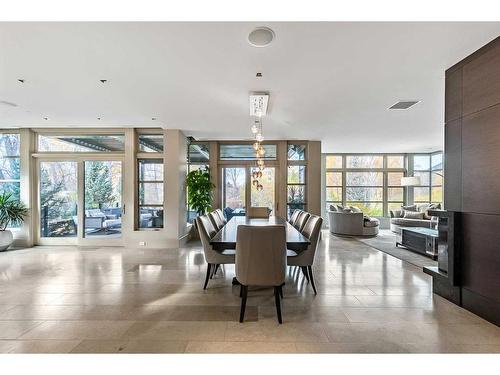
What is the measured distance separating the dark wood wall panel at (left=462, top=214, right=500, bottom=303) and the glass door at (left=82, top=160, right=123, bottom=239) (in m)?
6.49

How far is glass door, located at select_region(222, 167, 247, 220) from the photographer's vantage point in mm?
7441

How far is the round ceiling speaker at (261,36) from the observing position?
231cm

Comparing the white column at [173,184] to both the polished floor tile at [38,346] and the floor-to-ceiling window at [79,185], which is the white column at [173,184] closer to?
the floor-to-ceiling window at [79,185]

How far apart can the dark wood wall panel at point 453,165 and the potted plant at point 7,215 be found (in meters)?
8.26

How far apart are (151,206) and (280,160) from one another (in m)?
3.73

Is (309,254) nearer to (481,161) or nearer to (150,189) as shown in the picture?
(481,161)

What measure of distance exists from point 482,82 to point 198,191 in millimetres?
5757

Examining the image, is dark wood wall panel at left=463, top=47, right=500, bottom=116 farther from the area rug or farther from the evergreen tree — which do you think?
the evergreen tree

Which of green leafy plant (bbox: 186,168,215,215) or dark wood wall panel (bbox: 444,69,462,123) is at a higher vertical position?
dark wood wall panel (bbox: 444,69,462,123)

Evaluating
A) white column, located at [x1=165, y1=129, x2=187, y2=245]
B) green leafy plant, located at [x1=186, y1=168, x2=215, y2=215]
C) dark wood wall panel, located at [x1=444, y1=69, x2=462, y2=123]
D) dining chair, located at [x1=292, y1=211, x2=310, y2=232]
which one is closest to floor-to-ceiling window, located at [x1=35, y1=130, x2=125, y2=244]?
white column, located at [x1=165, y1=129, x2=187, y2=245]

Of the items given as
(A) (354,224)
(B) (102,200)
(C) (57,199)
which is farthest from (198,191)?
(A) (354,224)

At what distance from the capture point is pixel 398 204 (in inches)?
393

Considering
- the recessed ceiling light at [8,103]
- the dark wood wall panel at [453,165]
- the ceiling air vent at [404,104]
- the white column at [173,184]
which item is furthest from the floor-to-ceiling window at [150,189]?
the dark wood wall panel at [453,165]

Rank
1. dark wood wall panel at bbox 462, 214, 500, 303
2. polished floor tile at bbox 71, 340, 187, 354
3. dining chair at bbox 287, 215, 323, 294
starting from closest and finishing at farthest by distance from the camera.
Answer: polished floor tile at bbox 71, 340, 187, 354, dark wood wall panel at bbox 462, 214, 500, 303, dining chair at bbox 287, 215, 323, 294
